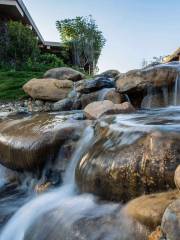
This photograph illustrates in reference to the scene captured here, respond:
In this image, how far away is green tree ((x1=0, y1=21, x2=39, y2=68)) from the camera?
2172 cm

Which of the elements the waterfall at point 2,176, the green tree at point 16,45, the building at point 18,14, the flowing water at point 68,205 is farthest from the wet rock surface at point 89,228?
the building at point 18,14

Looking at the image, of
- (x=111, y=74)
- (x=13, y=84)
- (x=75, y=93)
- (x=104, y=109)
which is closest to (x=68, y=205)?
(x=104, y=109)

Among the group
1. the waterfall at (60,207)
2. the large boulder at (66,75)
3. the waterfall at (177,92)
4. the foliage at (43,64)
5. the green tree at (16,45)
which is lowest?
the waterfall at (60,207)

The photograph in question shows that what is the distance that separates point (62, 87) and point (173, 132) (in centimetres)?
884

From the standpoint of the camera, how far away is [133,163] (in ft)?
12.8

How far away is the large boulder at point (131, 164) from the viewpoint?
370 cm

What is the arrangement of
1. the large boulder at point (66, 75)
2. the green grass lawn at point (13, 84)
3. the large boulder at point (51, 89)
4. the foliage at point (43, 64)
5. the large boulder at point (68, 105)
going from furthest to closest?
the foliage at point (43, 64)
the green grass lawn at point (13, 84)
the large boulder at point (66, 75)
the large boulder at point (51, 89)
the large boulder at point (68, 105)

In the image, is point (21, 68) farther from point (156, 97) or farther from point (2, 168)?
point (2, 168)

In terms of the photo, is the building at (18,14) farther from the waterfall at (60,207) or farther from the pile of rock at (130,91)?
the waterfall at (60,207)

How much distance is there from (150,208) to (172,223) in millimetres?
478

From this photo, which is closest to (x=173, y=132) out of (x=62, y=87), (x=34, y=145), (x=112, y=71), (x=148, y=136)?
(x=148, y=136)

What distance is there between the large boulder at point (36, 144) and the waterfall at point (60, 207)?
22.3 inches

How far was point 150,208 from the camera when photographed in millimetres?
3152

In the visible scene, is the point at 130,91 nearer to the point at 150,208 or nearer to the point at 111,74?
the point at 111,74
